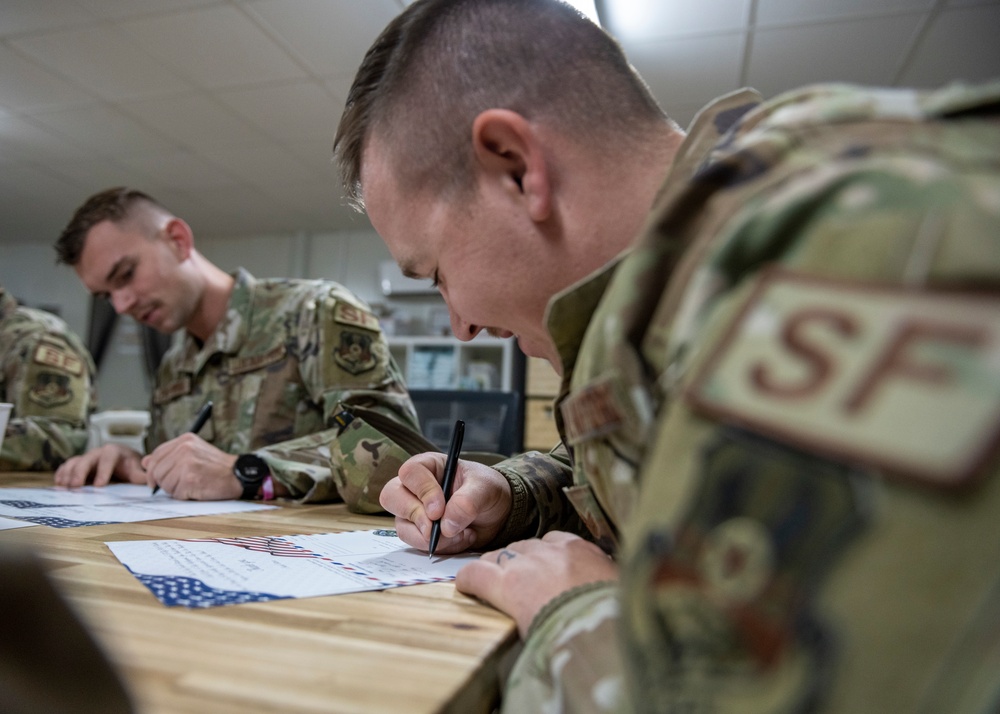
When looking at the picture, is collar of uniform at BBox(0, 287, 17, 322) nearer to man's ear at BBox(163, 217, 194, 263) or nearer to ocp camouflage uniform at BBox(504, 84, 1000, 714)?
man's ear at BBox(163, 217, 194, 263)

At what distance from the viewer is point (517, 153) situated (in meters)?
0.60

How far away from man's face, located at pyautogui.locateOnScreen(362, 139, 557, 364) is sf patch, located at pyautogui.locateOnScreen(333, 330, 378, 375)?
0.92 meters

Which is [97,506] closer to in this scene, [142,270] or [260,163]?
[142,270]

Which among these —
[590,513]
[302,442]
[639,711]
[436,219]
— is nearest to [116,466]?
[302,442]

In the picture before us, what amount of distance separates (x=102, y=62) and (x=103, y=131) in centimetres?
91

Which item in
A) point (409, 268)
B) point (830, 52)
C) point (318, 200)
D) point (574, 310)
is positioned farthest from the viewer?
point (318, 200)

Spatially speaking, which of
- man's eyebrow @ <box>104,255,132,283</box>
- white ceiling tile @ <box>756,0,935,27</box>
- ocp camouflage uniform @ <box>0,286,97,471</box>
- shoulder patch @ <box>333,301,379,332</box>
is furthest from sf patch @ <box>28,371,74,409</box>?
white ceiling tile @ <box>756,0,935,27</box>

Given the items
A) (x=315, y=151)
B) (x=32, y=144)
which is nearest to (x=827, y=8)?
(x=315, y=151)

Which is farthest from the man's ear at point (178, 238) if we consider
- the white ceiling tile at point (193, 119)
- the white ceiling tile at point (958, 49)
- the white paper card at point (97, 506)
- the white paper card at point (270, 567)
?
the white ceiling tile at point (958, 49)

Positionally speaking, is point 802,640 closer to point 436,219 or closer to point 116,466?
point 436,219

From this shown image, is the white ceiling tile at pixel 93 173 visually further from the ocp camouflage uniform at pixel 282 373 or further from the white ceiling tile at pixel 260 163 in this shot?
the ocp camouflage uniform at pixel 282 373

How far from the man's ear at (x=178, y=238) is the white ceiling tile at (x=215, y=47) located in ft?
3.97

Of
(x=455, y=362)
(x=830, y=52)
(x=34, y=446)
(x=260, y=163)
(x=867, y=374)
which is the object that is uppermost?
(x=830, y=52)

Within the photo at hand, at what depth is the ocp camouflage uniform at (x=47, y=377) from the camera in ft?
6.67
